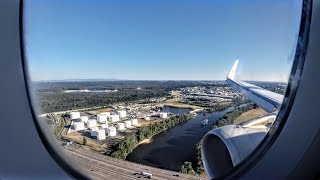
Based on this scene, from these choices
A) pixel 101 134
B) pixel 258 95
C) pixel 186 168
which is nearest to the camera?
pixel 101 134

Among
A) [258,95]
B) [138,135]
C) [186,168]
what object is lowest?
[186,168]

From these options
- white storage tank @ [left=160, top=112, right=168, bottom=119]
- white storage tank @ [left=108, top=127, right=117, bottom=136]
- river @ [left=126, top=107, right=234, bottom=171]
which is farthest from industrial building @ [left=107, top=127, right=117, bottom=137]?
white storage tank @ [left=160, top=112, right=168, bottom=119]

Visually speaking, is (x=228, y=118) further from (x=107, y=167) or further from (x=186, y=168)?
(x=107, y=167)

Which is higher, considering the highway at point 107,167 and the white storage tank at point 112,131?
the white storage tank at point 112,131

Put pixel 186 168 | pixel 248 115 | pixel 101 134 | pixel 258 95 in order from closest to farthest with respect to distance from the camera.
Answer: pixel 101 134 → pixel 186 168 → pixel 248 115 → pixel 258 95

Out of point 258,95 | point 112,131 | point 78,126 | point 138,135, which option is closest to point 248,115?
point 258,95

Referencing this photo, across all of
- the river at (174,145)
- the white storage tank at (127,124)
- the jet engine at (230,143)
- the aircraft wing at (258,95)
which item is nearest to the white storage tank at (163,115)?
the river at (174,145)

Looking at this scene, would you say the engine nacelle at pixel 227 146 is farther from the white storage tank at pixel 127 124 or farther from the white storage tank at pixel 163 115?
the white storage tank at pixel 127 124
